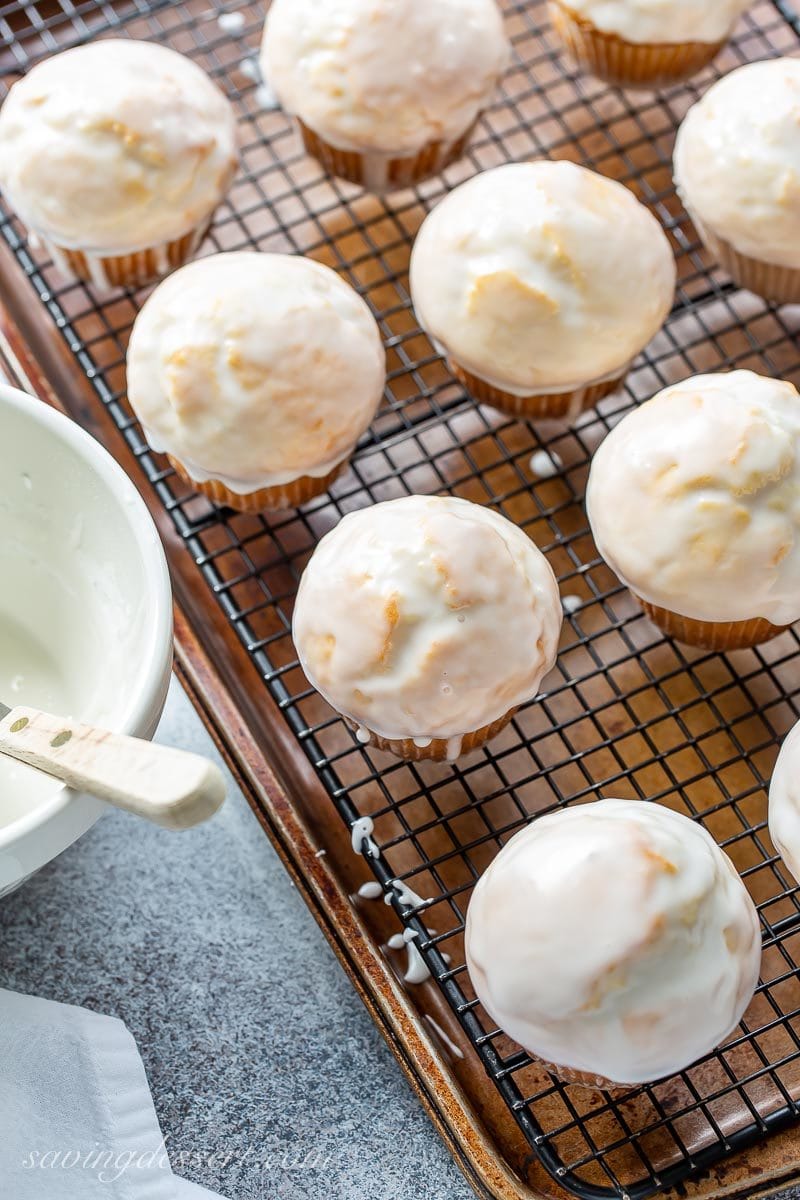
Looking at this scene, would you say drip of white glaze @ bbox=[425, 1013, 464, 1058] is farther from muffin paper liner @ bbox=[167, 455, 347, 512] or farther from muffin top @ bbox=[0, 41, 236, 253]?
muffin top @ bbox=[0, 41, 236, 253]

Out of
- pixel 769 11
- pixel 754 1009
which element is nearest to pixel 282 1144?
pixel 754 1009

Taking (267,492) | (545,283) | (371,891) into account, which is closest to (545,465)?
(545,283)

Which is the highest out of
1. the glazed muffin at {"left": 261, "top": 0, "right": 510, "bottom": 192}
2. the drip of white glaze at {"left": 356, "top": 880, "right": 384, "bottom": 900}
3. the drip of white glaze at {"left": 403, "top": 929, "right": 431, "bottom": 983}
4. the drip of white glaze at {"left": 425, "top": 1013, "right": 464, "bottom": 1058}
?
the glazed muffin at {"left": 261, "top": 0, "right": 510, "bottom": 192}

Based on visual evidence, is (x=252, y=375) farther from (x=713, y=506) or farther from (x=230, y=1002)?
(x=230, y=1002)

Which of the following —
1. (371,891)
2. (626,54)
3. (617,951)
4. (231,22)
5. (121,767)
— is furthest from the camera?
(231,22)

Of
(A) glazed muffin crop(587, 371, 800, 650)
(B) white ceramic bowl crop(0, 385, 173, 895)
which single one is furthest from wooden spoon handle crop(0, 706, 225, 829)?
(A) glazed muffin crop(587, 371, 800, 650)

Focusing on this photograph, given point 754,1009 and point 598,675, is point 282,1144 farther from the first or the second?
point 598,675

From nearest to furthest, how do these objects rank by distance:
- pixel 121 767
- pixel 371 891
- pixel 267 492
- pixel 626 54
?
pixel 121 767 → pixel 371 891 → pixel 267 492 → pixel 626 54

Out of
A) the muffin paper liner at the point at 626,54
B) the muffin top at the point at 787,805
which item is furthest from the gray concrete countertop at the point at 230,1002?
the muffin paper liner at the point at 626,54
